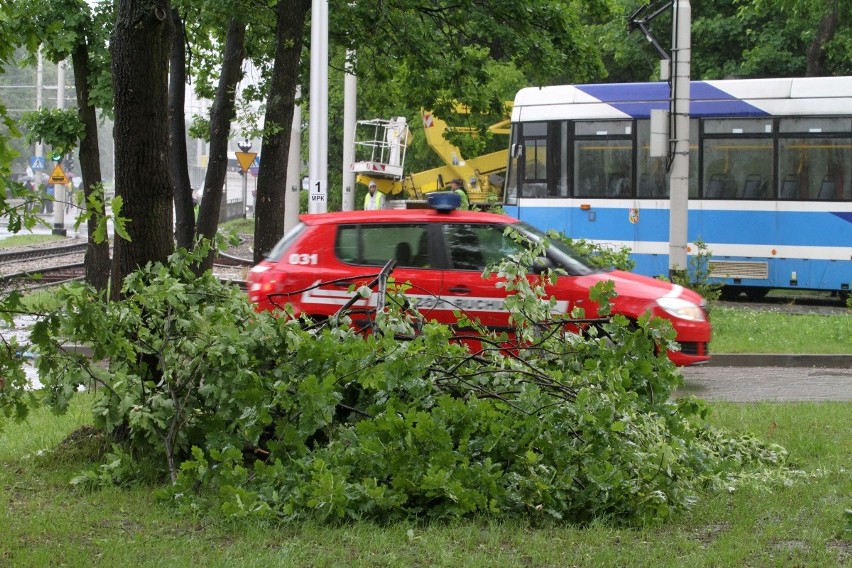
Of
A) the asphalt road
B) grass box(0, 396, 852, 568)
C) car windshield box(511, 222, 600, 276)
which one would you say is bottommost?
the asphalt road

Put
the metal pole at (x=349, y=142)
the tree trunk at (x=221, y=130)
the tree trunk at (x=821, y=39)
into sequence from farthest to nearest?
the tree trunk at (x=821, y=39), the metal pole at (x=349, y=142), the tree trunk at (x=221, y=130)

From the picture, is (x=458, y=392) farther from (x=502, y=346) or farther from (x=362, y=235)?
(x=362, y=235)

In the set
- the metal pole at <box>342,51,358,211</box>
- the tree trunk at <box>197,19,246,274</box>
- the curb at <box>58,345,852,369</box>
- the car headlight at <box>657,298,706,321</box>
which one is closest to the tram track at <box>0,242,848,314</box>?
the tree trunk at <box>197,19,246,274</box>

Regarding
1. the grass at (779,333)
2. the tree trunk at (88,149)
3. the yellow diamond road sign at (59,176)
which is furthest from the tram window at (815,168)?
the yellow diamond road sign at (59,176)

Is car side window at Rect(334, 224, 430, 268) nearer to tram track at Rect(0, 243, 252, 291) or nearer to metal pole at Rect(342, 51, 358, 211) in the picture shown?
tram track at Rect(0, 243, 252, 291)

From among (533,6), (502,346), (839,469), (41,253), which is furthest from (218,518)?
(41,253)

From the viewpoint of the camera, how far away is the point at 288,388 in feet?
22.2

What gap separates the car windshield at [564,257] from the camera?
11766mm

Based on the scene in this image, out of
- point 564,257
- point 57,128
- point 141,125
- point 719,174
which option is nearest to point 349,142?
point 719,174

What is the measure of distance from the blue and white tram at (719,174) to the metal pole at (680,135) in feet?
10.4

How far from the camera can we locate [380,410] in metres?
6.79

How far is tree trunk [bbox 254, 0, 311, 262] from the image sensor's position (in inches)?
638

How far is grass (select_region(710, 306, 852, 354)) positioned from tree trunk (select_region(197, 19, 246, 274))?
7.69m

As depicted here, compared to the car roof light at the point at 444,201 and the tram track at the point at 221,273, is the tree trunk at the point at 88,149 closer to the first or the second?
the tram track at the point at 221,273
